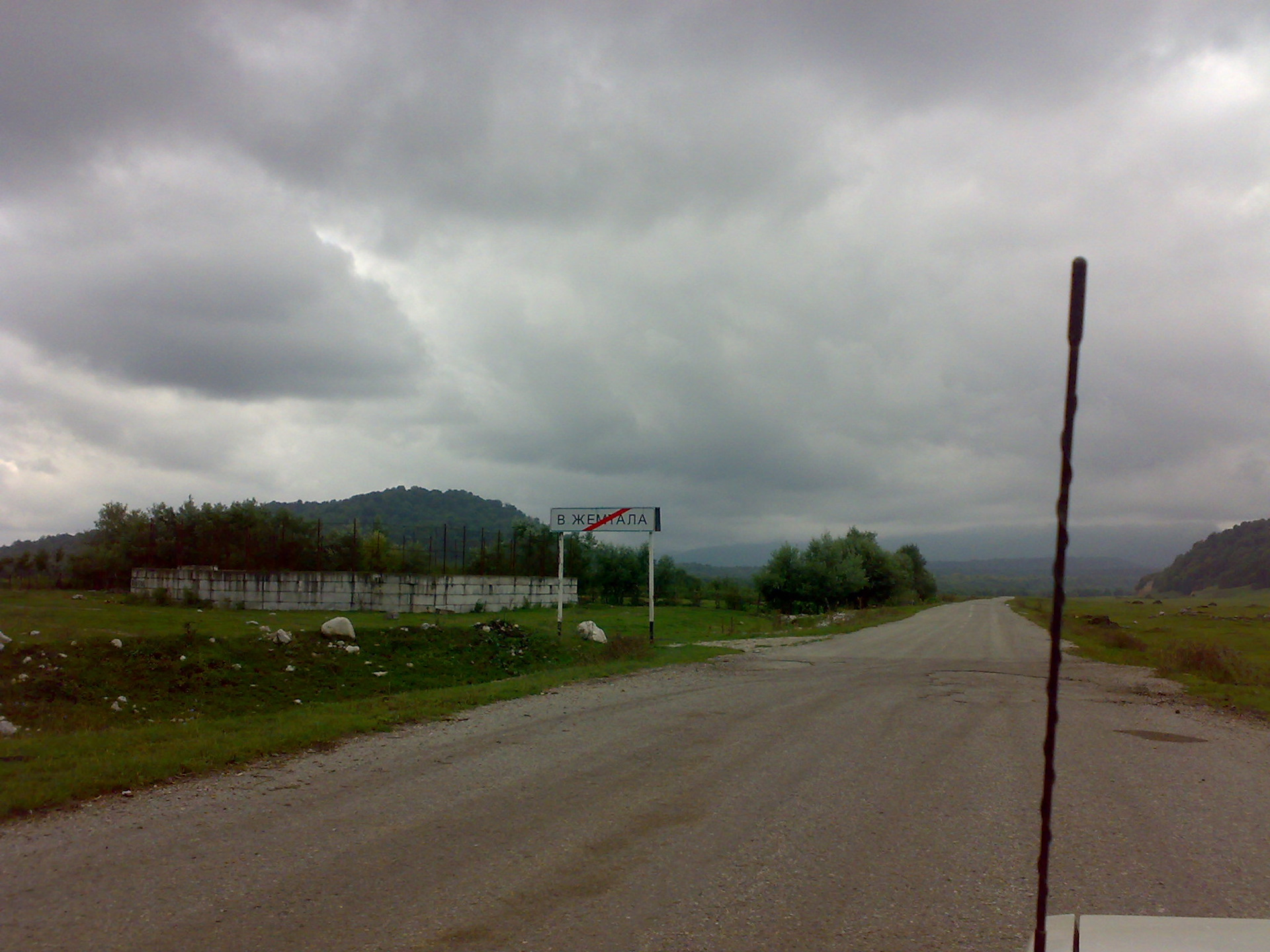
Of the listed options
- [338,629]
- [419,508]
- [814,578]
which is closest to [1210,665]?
[338,629]

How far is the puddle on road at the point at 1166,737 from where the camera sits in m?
11.3

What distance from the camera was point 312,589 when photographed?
33469 mm

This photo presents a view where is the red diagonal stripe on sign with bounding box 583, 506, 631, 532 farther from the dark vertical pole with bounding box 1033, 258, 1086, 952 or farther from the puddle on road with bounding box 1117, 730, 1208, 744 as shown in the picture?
the dark vertical pole with bounding box 1033, 258, 1086, 952

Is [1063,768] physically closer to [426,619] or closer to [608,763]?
[608,763]

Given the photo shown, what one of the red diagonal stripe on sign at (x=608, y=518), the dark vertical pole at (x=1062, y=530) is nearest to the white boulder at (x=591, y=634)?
the red diagonal stripe on sign at (x=608, y=518)

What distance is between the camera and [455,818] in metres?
6.70

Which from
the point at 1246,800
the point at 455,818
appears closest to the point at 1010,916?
the point at 455,818

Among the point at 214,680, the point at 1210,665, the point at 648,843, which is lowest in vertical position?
the point at 1210,665

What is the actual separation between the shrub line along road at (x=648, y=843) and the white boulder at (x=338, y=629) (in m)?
9.60

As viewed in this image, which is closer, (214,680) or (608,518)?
(214,680)

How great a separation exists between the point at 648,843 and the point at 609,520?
830 inches

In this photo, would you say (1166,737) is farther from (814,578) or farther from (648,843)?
(814,578)

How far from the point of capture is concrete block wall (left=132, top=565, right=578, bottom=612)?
3294 centimetres

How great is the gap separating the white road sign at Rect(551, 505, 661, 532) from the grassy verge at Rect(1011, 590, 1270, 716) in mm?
13555
